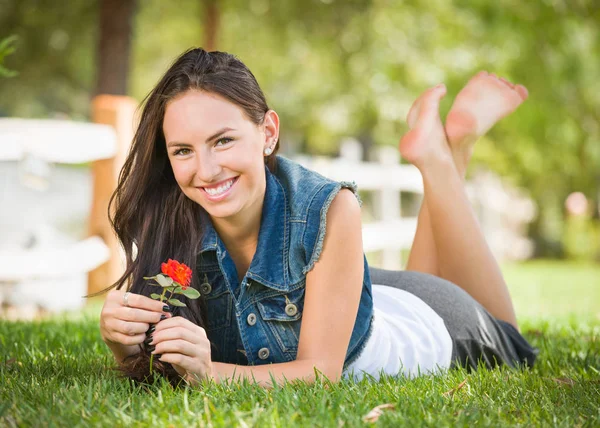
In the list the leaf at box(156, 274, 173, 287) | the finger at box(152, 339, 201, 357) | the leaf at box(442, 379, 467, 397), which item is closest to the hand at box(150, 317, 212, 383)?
the finger at box(152, 339, 201, 357)

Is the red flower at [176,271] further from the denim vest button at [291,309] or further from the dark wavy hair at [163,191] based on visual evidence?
the denim vest button at [291,309]

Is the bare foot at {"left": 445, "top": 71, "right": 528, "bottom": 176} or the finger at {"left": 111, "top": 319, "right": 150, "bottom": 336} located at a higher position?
the bare foot at {"left": 445, "top": 71, "right": 528, "bottom": 176}

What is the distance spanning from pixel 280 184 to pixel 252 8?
8.13 metres

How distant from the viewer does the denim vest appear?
264cm

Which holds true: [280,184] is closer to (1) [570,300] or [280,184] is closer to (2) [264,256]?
(2) [264,256]

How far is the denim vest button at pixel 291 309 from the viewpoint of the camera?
8.77ft

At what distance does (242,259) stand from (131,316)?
651 millimetres

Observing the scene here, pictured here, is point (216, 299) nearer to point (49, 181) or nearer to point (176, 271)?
point (176, 271)

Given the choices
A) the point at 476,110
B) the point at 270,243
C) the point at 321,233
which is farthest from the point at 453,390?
the point at 476,110

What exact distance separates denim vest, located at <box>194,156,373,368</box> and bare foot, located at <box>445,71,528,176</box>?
1371 mm

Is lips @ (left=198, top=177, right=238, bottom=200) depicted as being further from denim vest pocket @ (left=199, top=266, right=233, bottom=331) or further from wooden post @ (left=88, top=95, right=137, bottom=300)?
wooden post @ (left=88, top=95, right=137, bottom=300)

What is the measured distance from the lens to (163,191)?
112 inches

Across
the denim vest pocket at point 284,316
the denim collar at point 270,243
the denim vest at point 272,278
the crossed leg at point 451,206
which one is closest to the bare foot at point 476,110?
the crossed leg at point 451,206

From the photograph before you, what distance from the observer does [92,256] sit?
19.1ft
